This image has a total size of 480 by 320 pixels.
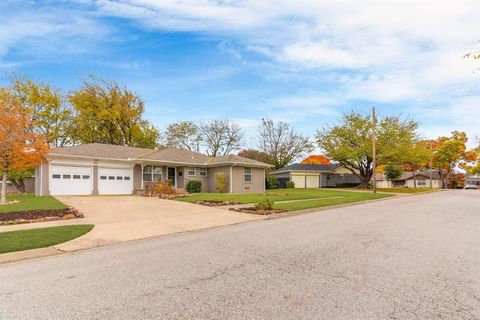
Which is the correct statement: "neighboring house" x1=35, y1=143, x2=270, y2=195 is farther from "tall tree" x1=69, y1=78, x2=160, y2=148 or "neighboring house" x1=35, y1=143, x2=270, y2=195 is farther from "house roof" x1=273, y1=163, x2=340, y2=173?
"house roof" x1=273, y1=163, x2=340, y2=173

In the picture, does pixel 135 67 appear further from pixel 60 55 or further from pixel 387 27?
pixel 387 27

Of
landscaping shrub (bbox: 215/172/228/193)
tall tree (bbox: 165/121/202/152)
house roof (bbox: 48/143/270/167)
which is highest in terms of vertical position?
tall tree (bbox: 165/121/202/152)

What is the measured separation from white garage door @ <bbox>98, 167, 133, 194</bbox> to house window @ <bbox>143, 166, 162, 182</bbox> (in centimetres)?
109

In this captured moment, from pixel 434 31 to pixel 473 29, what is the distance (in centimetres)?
170

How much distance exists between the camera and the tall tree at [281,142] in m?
49.0

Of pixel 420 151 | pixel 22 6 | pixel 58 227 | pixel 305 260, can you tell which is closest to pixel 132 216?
pixel 58 227

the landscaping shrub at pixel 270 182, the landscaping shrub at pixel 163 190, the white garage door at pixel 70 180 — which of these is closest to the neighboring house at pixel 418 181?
the landscaping shrub at pixel 270 182

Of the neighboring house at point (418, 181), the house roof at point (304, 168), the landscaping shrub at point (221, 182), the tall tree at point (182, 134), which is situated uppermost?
the tall tree at point (182, 134)

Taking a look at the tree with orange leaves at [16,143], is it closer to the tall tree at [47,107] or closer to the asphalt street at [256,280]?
the asphalt street at [256,280]

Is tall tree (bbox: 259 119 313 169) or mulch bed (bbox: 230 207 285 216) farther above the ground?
tall tree (bbox: 259 119 313 169)

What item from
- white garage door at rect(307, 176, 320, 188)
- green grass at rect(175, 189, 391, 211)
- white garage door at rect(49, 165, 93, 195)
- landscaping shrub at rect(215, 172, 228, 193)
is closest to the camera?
green grass at rect(175, 189, 391, 211)

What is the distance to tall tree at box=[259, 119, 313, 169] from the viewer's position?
49.0m

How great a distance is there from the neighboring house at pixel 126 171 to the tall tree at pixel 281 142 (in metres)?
19.7

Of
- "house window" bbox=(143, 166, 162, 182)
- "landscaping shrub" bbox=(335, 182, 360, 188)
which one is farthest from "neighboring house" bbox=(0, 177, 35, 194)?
"landscaping shrub" bbox=(335, 182, 360, 188)
